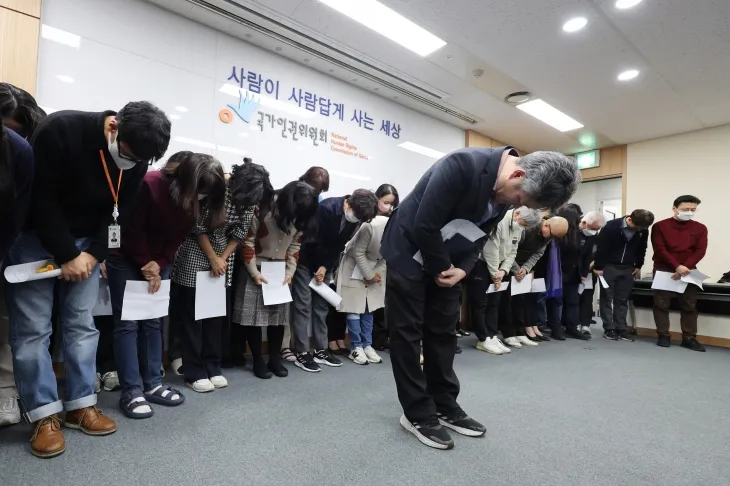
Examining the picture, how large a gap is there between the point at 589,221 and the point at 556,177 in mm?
3517

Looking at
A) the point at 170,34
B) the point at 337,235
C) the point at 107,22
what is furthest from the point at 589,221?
the point at 107,22

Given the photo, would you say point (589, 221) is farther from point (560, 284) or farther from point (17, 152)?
point (17, 152)

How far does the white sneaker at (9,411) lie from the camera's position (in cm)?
143

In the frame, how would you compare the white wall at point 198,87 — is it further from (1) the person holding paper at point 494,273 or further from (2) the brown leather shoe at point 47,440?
(2) the brown leather shoe at point 47,440

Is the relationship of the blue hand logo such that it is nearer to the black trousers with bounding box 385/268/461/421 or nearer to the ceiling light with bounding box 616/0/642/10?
the black trousers with bounding box 385/268/461/421

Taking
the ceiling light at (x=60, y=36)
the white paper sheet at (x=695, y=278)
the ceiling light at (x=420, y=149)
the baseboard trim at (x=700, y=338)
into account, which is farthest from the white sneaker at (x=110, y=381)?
the baseboard trim at (x=700, y=338)

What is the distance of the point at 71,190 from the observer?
1.42 meters

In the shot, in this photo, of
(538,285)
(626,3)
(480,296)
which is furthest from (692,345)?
(626,3)

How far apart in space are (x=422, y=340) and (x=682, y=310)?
148 inches

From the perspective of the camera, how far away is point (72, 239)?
1.39 meters

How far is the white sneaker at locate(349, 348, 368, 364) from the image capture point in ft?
8.89

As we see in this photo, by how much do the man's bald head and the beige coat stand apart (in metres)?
1.59

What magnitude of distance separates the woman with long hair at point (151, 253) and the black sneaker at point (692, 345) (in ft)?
14.8

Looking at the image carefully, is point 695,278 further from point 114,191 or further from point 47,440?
point 47,440
